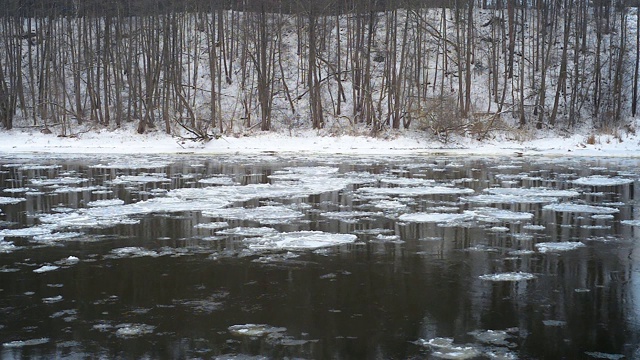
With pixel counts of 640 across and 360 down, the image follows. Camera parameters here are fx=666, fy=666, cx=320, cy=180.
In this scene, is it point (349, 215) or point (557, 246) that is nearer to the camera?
point (557, 246)

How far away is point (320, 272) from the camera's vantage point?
27.5ft

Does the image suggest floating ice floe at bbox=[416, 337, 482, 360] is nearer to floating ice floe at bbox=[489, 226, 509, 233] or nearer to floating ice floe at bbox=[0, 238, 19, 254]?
floating ice floe at bbox=[489, 226, 509, 233]

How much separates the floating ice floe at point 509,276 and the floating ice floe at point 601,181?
441 inches

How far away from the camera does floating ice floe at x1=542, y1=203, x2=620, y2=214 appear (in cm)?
1329

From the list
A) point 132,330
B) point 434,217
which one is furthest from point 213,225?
point 132,330

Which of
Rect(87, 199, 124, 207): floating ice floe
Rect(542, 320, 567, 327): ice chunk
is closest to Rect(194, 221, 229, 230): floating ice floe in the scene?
Rect(87, 199, 124, 207): floating ice floe

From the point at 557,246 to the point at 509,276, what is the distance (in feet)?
7.06

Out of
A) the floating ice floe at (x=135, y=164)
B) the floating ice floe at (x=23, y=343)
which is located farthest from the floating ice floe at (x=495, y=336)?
the floating ice floe at (x=135, y=164)

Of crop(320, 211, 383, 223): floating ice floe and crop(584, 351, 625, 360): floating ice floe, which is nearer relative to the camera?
crop(584, 351, 625, 360): floating ice floe

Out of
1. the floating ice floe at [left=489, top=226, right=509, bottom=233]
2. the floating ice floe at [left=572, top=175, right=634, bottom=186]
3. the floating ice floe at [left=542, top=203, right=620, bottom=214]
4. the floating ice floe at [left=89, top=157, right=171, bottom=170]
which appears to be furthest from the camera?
the floating ice floe at [left=89, top=157, right=171, bottom=170]

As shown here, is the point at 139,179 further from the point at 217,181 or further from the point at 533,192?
the point at 533,192

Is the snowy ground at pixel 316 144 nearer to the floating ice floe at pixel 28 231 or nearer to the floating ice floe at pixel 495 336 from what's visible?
the floating ice floe at pixel 28 231

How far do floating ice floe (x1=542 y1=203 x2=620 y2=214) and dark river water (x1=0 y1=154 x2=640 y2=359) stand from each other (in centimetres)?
6

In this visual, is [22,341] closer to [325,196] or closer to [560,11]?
[325,196]
